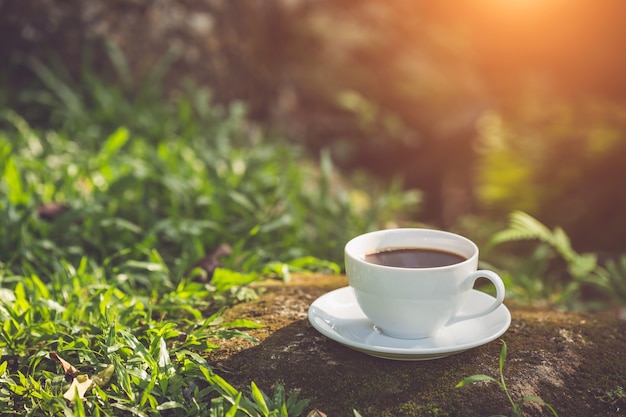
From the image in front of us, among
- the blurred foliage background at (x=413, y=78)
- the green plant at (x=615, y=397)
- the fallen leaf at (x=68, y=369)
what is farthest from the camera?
the blurred foliage background at (x=413, y=78)

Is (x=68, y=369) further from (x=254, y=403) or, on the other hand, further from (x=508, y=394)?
(x=508, y=394)

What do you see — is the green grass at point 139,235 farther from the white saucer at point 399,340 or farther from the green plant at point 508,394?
the green plant at point 508,394

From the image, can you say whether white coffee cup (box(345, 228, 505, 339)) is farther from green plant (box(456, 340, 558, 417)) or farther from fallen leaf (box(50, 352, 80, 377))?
fallen leaf (box(50, 352, 80, 377))

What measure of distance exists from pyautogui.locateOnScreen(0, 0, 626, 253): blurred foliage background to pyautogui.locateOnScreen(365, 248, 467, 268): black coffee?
266cm

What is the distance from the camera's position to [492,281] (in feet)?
5.75

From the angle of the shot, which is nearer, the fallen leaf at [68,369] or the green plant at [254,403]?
the green plant at [254,403]

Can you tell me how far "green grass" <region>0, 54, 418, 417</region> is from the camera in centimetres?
182

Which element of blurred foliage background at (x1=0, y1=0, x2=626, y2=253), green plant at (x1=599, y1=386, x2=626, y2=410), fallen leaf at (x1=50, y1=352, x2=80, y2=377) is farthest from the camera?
blurred foliage background at (x1=0, y1=0, x2=626, y2=253)

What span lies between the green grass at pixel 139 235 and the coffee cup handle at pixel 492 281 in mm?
523

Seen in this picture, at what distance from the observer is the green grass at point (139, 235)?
182cm

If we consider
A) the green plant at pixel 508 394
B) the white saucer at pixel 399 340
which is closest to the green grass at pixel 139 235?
the white saucer at pixel 399 340

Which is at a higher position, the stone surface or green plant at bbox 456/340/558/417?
green plant at bbox 456/340/558/417

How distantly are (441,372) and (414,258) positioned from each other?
328mm

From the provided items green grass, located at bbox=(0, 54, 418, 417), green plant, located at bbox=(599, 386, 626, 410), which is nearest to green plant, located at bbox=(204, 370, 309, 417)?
green grass, located at bbox=(0, 54, 418, 417)
